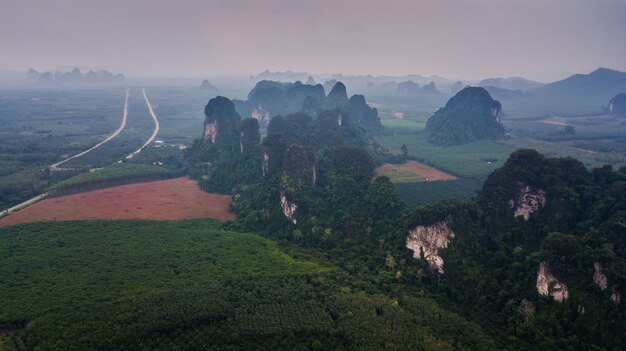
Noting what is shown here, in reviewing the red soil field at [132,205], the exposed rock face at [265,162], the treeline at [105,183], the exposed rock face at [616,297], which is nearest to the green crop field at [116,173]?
the treeline at [105,183]

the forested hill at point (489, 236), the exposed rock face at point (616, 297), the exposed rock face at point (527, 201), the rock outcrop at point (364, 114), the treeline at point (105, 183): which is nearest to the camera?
the exposed rock face at point (616, 297)

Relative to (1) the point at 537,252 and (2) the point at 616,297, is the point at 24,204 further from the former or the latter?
(2) the point at 616,297


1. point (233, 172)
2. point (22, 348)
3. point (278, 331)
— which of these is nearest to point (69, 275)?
point (22, 348)

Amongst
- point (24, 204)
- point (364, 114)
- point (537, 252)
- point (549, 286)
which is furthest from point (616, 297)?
point (364, 114)

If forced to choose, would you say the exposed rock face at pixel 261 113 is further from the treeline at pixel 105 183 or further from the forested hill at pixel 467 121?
the treeline at pixel 105 183

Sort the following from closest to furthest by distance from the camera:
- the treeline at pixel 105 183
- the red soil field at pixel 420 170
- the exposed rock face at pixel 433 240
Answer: the exposed rock face at pixel 433 240 → the treeline at pixel 105 183 → the red soil field at pixel 420 170

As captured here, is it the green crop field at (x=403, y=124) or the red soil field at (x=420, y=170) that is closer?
the red soil field at (x=420, y=170)

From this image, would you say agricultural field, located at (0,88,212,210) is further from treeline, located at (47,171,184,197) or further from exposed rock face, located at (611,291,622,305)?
exposed rock face, located at (611,291,622,305)
